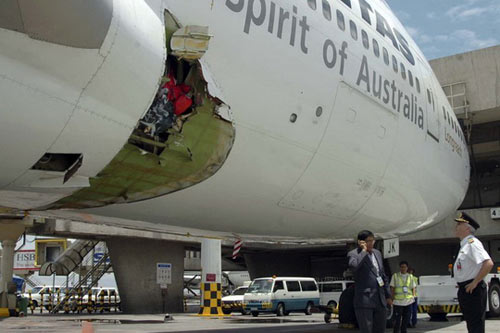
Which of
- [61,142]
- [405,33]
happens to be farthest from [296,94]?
[405,33]

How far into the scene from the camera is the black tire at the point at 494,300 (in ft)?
53.6

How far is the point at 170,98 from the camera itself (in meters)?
4.43

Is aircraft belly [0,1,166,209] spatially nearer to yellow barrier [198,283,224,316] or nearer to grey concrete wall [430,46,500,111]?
yellow barrier [198,283,224,316]

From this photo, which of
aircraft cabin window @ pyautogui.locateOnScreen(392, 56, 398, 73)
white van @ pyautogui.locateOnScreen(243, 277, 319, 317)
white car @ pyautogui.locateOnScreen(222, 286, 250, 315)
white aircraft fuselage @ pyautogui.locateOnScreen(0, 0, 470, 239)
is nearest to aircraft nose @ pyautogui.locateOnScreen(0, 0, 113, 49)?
white aircraft fuselage @ pyautogui.locateOnScreen(0, 0, 470, 239)

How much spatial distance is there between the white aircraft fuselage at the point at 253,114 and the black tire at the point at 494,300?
26.5ft

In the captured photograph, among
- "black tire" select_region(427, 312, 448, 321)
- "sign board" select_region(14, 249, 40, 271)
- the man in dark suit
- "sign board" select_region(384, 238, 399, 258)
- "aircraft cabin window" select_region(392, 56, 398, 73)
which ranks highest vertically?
"aircraft cabin window" select_region(392, 56, 398, 73)

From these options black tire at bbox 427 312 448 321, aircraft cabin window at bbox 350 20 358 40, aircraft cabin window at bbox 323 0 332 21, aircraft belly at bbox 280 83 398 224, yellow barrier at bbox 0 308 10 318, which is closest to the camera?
aircraft cabin window at bbox 323 0 332 21

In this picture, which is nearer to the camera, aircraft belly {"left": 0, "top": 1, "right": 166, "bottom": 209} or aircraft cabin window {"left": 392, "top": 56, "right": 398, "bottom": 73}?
aircraft belly {"left": 0, "top": 1, "right": 166, "bottom": 209}

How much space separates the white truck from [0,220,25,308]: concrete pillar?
14716 mm

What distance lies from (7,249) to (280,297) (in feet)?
36.4

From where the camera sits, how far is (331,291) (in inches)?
1019

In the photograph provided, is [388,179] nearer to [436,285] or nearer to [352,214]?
[352,214]

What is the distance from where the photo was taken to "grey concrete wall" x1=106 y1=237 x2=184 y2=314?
25344 mm

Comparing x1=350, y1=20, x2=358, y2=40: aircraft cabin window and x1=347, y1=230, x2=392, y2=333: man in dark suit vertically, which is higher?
x1=350, y1=20, x2=358, y2=40: aircraft cabin window
